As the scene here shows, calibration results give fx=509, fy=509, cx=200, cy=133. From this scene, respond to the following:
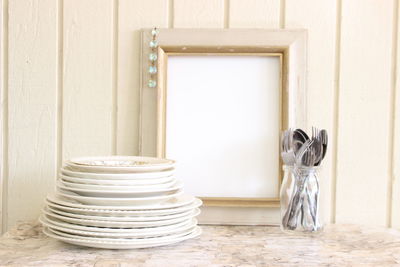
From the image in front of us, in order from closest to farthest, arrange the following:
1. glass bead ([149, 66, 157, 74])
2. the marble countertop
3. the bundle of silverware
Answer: the marble countertop → the bundle of silverware → glass bead ([149, 66, 157, 74])

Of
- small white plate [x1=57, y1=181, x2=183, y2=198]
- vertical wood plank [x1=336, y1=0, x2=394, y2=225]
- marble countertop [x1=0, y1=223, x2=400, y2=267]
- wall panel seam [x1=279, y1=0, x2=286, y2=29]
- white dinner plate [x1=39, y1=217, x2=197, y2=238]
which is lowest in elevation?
marble countertop [x1=0, y1=223, x2=400, y2=267]

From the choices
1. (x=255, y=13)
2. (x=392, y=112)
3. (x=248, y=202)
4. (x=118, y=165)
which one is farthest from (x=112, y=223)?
(x=392, y=112)

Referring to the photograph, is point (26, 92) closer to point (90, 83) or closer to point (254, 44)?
point (90, 83)

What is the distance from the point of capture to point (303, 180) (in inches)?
40.6

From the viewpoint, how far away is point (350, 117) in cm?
116

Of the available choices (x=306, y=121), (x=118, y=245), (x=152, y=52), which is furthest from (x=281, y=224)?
(x=152, y=52)

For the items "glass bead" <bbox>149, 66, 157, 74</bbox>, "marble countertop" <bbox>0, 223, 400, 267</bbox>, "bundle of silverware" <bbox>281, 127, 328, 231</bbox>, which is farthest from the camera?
"glass bead" <bbox>149, 66, 157, 74</bbox>

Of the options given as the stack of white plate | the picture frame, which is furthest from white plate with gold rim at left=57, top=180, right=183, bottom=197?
the picture frame

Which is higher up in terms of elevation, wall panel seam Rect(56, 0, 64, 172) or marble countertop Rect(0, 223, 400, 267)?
wall panel seam Rect(56, 0, 64, 172)

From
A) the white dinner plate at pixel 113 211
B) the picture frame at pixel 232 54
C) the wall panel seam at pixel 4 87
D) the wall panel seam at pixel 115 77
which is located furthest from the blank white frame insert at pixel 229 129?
the wall panel seam at pixel 4 87

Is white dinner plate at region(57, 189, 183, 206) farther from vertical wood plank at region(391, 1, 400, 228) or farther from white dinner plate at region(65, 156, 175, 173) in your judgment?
vertical wood plank at region(391, 1, 400, 228)

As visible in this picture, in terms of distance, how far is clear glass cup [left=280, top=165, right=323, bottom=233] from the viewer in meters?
1.03

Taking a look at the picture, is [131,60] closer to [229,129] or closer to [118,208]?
[229,129]

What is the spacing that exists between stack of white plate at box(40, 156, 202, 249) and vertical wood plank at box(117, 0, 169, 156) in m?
0.22
